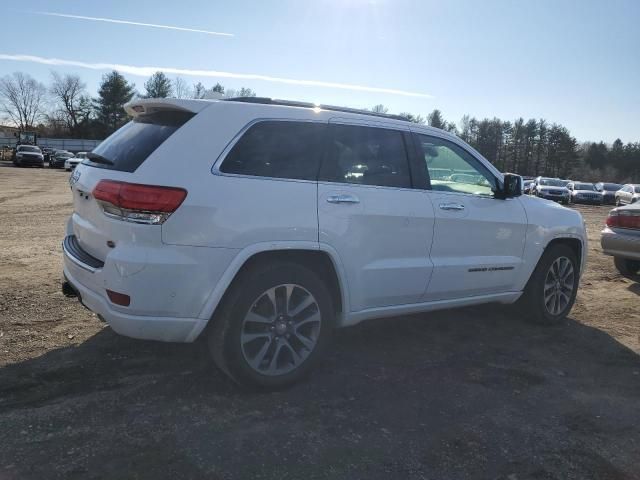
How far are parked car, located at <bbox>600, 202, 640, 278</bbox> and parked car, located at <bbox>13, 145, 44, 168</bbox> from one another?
4700 centimetres

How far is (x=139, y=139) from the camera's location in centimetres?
364

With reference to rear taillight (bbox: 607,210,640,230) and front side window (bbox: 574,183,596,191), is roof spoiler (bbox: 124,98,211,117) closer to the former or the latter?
rear taillight (bbox: 607,210,640,230)

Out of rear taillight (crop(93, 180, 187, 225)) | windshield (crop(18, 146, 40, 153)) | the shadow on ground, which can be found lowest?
the shadow on ground

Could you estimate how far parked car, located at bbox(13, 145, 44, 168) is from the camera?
147 feet

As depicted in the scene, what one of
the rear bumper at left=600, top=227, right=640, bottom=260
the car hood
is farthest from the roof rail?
the car hood

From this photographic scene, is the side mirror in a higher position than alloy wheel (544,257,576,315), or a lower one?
higher

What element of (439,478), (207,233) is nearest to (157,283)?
(207,233)

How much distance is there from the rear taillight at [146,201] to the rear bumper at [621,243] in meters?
6.70

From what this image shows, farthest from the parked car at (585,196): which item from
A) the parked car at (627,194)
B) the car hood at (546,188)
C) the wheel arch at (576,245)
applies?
the wheel arch at (576,245)

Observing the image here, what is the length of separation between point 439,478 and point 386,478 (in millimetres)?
281

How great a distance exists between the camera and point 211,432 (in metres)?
3.18

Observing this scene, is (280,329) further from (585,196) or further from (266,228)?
(585,196)

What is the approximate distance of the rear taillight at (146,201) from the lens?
10.5 ft

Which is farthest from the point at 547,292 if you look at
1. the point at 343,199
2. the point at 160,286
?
the point at 160,286
